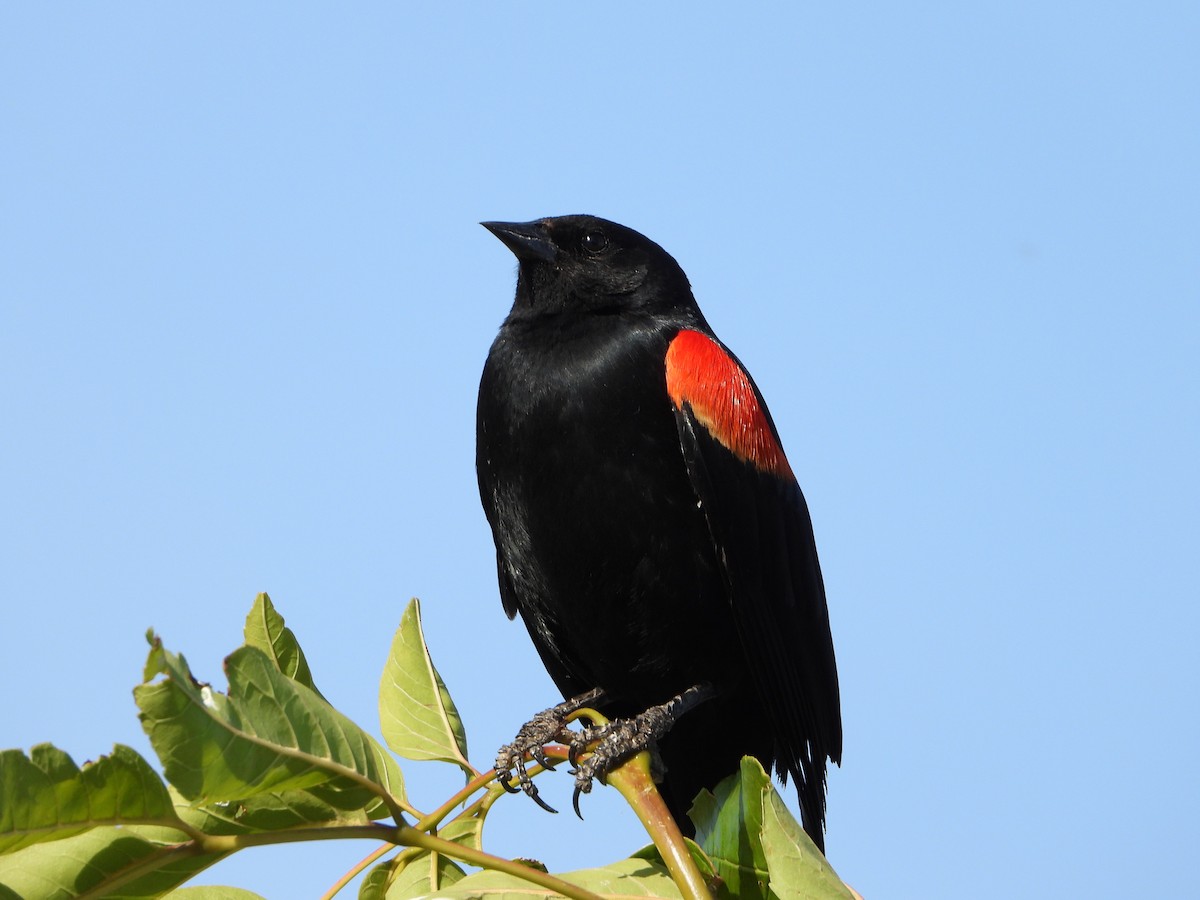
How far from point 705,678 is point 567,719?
21.8 inches

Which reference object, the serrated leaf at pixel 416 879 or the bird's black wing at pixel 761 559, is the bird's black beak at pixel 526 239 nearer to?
the bird's black wing at pixel 761 559

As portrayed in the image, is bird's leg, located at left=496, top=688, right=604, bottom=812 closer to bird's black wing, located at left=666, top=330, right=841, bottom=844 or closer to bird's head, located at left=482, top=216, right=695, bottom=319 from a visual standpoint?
bird's black wing, located at left=666, top=330, right=841, bottom=844

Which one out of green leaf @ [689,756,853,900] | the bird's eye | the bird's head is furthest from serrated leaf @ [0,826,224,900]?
the bird's eye

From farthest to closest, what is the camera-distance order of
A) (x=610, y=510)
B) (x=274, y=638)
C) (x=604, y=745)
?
(x=610, y=510)
(x=604, y=745)
(x=274, y=638)

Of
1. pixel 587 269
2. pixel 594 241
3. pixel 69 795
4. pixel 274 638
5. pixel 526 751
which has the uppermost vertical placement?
pixel 594 241

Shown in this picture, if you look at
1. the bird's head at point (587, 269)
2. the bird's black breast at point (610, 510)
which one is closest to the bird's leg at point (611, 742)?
the bird's black breast at point (610, 510)

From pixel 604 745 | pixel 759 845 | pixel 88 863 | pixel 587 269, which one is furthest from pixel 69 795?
pixel 587 269

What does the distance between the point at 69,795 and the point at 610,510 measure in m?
1.91

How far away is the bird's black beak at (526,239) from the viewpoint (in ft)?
13.2

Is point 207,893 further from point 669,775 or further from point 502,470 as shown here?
point 669,775

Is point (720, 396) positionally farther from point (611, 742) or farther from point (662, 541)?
point (611, 742)

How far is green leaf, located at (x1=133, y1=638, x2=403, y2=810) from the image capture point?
1.56m

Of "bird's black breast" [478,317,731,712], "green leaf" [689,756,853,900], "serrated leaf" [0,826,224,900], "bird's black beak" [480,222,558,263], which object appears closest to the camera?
"serrated leaf" [0,826,224,900]

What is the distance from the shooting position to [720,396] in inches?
140
